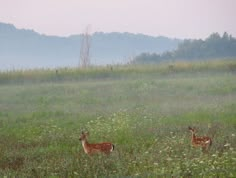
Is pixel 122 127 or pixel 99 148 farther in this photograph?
pixel 122 127

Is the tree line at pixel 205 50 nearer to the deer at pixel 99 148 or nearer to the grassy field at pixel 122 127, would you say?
the grassy field at pixel 122 127

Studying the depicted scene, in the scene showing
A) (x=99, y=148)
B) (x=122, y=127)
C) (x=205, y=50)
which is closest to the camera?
(x=99, y=148)

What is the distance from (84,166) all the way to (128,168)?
1.13 m

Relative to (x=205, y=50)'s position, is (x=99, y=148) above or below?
below

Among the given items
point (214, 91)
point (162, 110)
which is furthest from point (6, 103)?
point (214, 91)

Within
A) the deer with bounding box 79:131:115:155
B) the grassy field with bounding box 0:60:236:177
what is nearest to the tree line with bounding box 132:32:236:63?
the grassy field with bounding box 0:60:236:177

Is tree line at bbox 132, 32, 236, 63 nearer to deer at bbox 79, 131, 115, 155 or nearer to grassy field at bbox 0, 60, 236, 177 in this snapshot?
grassy field at bbox 0, 60, 236, 177

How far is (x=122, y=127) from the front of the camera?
1703 centimetres

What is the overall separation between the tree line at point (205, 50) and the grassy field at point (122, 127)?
50.8 meters

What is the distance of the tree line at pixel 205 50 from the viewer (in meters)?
82.5

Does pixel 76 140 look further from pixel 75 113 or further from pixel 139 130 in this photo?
pixel 75 113

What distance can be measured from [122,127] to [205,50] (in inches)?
2679

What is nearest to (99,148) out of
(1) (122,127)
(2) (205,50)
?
(1) (122,127)

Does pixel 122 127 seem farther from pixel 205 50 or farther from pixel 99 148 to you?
pixel 205 50
